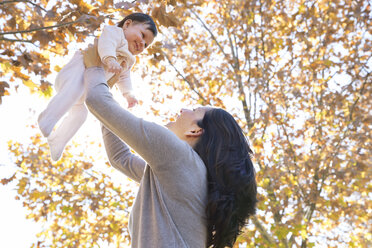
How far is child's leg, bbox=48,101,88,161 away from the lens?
2406 millimetres

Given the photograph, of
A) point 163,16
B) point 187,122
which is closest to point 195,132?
point 187,122

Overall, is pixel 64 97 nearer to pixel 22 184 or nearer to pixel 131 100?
pixel 131 100

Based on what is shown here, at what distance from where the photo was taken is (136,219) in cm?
186

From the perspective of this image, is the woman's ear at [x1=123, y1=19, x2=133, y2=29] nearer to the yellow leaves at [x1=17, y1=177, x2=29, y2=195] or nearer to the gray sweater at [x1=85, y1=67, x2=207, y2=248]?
the gray sweater at [x1=85, y1=67, x2=207, y2=248]

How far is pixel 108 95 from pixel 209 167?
62 centimetres

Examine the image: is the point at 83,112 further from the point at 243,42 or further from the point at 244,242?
the point at 243,42

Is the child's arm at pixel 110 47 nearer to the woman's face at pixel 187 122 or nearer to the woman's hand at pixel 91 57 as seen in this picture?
the woman's hand at pixel 91 57

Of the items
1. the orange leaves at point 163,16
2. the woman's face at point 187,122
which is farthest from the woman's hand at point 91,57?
the orange leaves at point 163,16

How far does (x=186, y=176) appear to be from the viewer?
5.93 feet

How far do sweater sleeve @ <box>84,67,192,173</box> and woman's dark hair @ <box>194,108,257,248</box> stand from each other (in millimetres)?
242

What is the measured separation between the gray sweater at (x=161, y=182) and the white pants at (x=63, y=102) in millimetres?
409

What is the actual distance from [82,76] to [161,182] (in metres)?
0.90

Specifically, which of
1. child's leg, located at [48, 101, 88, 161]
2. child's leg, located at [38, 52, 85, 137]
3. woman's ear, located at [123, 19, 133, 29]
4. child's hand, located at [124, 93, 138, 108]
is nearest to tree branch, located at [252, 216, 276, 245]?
child's hand, located at [124, 93, 138, 108]

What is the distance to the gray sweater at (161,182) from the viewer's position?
Result: 172 centimetres
